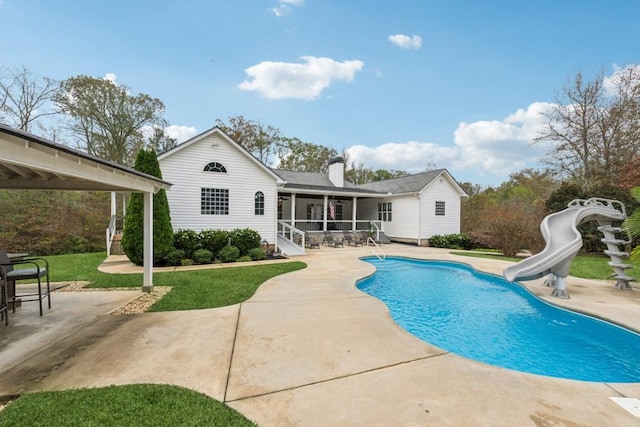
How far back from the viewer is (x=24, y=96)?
18.2m

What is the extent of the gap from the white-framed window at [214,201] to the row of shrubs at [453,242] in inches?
529

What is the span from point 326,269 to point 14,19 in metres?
17.5

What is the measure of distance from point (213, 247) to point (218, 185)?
3.17 metres

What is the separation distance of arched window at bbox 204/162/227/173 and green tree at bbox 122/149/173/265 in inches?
97.3

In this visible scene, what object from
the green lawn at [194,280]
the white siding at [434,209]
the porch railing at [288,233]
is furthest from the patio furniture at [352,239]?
the green lawn at [194,280]

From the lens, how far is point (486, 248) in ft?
65.0

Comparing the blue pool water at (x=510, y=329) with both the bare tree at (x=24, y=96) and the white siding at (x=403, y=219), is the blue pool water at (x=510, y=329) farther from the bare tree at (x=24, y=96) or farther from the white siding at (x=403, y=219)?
the bare tree at (x=24, y=96)

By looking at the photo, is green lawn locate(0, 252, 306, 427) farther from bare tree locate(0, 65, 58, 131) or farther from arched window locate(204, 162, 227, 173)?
bare tree locate(0, 65, 58, 131)

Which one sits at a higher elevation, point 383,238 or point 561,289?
point 383,238

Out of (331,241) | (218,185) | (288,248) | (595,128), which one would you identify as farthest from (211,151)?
(595,128)

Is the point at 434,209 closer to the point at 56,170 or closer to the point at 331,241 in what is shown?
the point at 331,241

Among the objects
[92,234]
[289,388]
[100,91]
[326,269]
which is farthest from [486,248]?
[100,91]

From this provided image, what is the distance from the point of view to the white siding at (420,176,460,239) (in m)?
19.2

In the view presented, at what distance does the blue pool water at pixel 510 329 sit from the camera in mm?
4324
